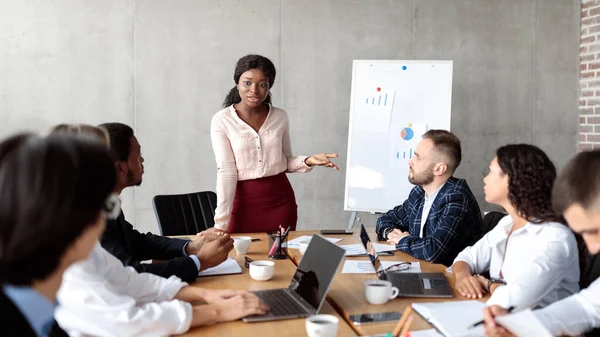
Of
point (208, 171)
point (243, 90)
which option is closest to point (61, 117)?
point (208, 171)

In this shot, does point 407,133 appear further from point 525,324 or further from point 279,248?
point 525,324

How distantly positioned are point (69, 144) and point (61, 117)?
13.5 ft

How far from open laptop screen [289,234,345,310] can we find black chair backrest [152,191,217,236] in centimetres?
177

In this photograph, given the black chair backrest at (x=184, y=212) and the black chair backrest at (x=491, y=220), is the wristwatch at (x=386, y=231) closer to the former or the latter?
the black chair backrest at (x=491, y=220)

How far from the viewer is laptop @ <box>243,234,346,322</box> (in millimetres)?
1926

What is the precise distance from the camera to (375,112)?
15.8 ft

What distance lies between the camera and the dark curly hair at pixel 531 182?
2217mm

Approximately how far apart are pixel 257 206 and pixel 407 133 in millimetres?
1556

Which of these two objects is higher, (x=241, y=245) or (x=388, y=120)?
(x=388, y=120)

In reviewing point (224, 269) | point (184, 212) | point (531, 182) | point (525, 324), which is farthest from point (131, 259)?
point (184, 212)

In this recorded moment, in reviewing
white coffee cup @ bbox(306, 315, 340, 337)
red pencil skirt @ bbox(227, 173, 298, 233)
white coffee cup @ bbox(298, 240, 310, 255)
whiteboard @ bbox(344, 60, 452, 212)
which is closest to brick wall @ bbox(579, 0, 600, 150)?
whiteboard @ bbox(344, 60, 452, 212)

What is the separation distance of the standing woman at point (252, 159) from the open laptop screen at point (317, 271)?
59.6 inches

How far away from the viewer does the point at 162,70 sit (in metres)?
4.94

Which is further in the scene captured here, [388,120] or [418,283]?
[388,120]
